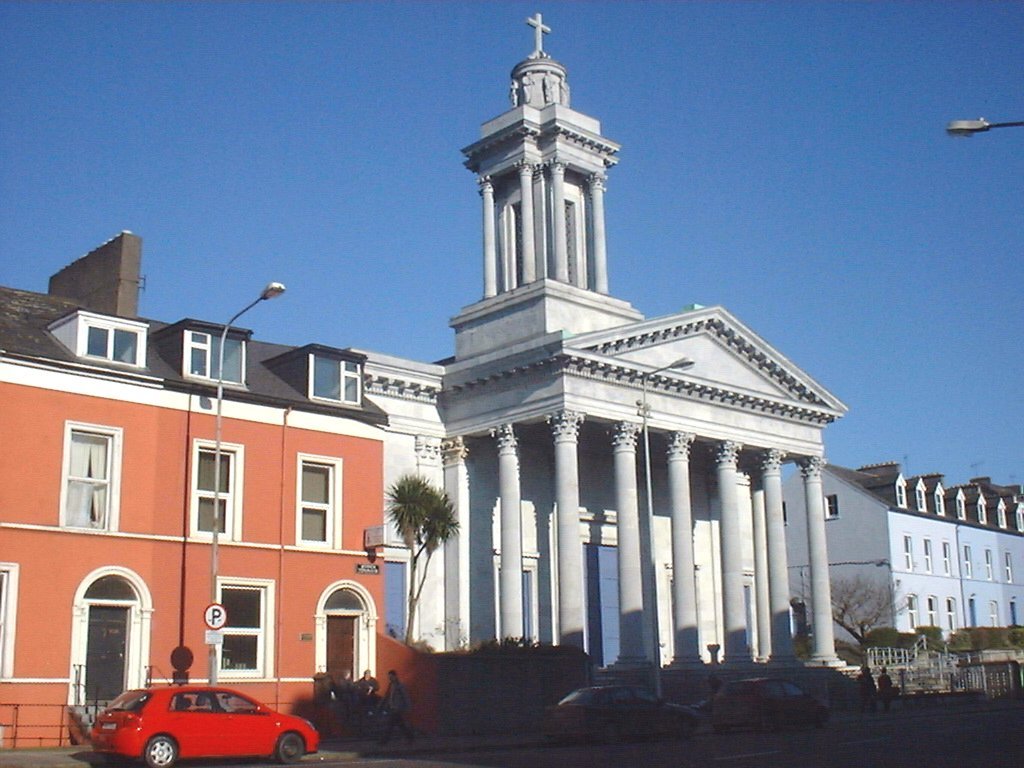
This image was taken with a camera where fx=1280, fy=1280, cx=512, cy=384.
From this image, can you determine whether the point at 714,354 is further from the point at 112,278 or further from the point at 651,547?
the point at 112,278

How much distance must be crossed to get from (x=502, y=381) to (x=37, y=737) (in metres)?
24.4

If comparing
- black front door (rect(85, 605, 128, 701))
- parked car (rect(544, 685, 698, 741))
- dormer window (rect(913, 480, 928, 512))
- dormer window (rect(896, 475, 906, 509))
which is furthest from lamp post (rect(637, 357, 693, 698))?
dormer window (rect(913, 480, 928, 512))

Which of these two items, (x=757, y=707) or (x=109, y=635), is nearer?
(x=109, y=635)

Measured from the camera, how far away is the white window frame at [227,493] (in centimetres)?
3097

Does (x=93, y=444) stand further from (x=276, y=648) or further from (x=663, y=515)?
(x=663, y=515)

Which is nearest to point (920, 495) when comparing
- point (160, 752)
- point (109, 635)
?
point (109, 635)

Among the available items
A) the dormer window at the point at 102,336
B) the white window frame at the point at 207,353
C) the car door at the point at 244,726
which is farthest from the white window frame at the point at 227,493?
the car door at the point at 244,726

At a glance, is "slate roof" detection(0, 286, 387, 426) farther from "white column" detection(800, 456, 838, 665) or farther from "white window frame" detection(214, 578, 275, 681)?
"white column" detection(800, 456, 838, 665)

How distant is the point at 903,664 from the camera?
58938mm

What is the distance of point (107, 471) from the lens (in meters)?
29.6

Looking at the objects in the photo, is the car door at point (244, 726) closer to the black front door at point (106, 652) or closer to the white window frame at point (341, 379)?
the black front door at point (106, 652)

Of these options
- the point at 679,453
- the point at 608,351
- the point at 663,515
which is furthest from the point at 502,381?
the point at 663,515

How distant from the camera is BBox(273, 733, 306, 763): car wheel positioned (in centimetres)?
2472

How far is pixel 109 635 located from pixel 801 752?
50.4 ft
